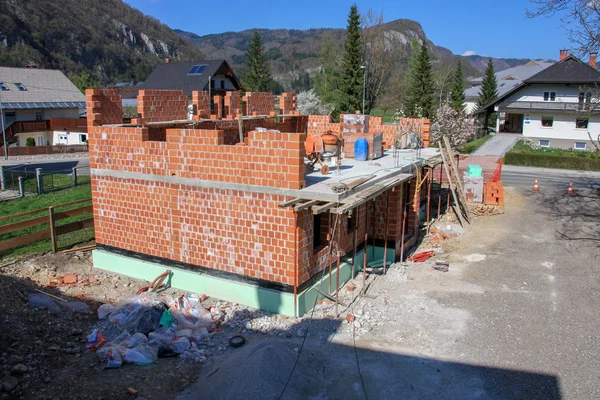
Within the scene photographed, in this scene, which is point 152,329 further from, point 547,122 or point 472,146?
point 547,122

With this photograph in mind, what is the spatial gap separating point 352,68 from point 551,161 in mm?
22610

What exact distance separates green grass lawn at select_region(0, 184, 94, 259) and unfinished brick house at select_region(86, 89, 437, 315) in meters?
2.72

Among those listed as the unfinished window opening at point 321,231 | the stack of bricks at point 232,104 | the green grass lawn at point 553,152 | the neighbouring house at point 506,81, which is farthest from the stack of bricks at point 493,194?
the neighbouring house at point 506,81

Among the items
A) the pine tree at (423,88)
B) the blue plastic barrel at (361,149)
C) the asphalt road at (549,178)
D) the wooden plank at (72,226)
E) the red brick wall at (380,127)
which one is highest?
the pine tree at (423,88)

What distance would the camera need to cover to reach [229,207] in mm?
12672

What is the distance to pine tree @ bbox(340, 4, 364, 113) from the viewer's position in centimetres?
5159

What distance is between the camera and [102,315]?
12.2 meters

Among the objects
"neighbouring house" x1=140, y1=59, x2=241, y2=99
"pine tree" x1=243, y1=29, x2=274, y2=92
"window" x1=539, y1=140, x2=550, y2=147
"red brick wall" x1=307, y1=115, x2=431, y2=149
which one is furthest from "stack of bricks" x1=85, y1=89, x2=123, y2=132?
"pine tree" x1=243, y1=29, x2=274, y2=92

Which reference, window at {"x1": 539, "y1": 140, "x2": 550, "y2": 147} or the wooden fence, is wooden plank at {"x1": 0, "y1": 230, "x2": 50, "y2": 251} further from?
window at {"x1": 539, "y1": 140, "x2": 550, "y2": 147}

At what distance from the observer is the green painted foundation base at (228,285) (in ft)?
40.0

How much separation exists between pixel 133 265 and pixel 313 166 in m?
6.01

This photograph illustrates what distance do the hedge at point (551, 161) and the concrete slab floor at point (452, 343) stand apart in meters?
22.7

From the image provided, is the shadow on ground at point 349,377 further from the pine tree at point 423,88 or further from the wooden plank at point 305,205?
the pine tree at point 423,88

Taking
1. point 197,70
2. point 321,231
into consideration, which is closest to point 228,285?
point 321,231
